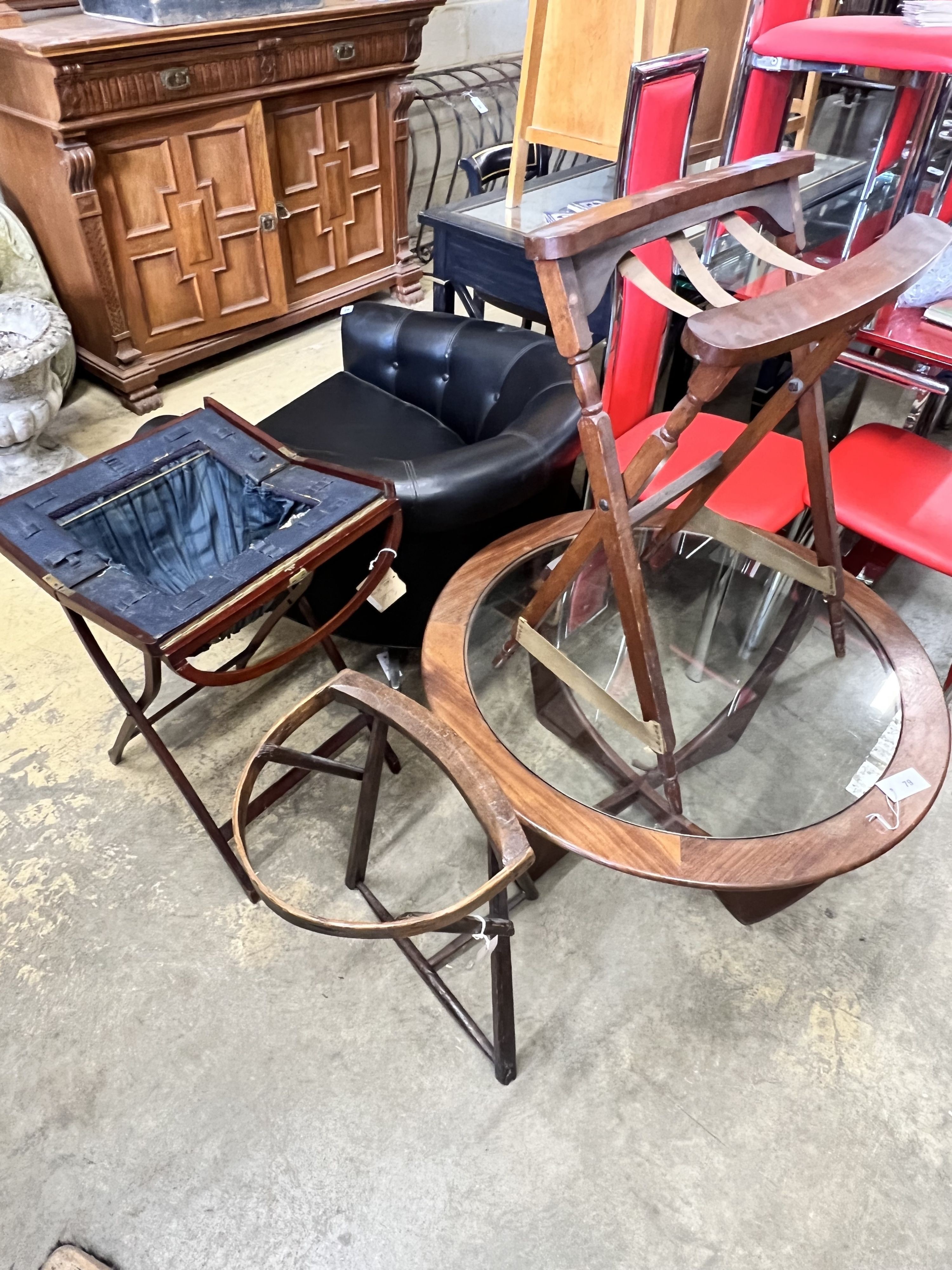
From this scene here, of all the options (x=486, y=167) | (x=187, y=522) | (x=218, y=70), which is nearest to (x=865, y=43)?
(x=486, y=167)

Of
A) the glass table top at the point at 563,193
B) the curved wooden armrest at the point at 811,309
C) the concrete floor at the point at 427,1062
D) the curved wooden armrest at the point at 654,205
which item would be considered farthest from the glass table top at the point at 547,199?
the concrete floor at the point at 427,1062

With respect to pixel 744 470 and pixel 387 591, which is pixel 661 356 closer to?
pixel 744 470

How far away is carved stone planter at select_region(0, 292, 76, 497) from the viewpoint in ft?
7.58

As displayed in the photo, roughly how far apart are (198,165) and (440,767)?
8.13 feet

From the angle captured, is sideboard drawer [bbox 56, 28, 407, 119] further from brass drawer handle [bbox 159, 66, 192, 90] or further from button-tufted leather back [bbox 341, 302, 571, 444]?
button-tufted leather back [bbox 341, 302, 571, 444]

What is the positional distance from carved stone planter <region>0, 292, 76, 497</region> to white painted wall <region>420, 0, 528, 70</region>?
2258 mm

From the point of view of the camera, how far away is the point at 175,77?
2.36 metres

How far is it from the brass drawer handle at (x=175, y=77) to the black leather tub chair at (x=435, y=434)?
92cm

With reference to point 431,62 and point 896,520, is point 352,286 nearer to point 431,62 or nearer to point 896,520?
point 431,62

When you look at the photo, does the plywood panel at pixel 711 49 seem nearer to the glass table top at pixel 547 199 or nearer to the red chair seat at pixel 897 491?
the glass table top at pixel 547 199

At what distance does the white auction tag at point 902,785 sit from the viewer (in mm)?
1077

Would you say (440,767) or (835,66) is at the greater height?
(835,66)

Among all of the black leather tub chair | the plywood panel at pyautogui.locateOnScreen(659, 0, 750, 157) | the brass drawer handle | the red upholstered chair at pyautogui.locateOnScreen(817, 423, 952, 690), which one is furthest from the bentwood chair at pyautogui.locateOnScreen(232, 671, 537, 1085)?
the brass drawer handle

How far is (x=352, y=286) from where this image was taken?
11.1ft
